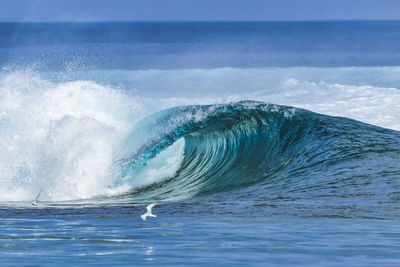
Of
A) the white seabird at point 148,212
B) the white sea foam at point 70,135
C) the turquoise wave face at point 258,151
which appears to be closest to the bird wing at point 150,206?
the white seabird at point 148,212

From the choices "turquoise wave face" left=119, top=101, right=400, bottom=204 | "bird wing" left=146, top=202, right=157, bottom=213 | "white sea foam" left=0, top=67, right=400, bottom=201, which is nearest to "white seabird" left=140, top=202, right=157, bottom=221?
"bird wing" left=146, top=202, right=157, bottom=213

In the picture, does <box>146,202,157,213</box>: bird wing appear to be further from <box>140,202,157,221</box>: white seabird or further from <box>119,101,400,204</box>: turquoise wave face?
<box>119,101,400,204</box>: turquoise wave face

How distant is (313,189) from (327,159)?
5.34ft

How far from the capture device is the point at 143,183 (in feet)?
34.0

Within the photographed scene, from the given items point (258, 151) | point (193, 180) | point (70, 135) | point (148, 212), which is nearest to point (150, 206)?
point (148, 212)

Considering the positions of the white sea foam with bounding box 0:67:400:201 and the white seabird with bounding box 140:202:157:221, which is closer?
the white seabird with bounding box 140:202:157:221

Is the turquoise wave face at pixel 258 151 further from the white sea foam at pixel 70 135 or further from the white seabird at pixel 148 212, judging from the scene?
the white seabird at pixel 148 212

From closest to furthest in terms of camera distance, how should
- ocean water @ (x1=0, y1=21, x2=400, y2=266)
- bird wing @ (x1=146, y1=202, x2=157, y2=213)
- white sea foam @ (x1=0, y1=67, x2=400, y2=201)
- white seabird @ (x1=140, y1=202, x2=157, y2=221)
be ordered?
ocean water @ (x1=0, y1=21, x2=400, y2=266), white seabird @ (x1=140, y1=202, x2=157, y2=221), bird wing @ (x1=146, y1=202, x2=157, y2=213), white sea foam @ (x1=0, y1=67, x2=400, y2=201)

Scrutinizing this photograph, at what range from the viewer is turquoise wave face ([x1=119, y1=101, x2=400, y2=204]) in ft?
27.9

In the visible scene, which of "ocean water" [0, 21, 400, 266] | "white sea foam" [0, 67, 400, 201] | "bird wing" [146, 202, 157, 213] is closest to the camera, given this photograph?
"ocean water" [0, 21, 400, 266]

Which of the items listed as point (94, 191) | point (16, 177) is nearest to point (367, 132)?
point (94, 191)

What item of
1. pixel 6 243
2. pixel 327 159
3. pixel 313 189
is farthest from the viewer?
pixel 327 159

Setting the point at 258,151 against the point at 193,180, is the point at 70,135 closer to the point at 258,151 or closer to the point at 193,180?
the point at 193,180

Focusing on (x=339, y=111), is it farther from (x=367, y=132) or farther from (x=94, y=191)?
(x=94, y=191)
